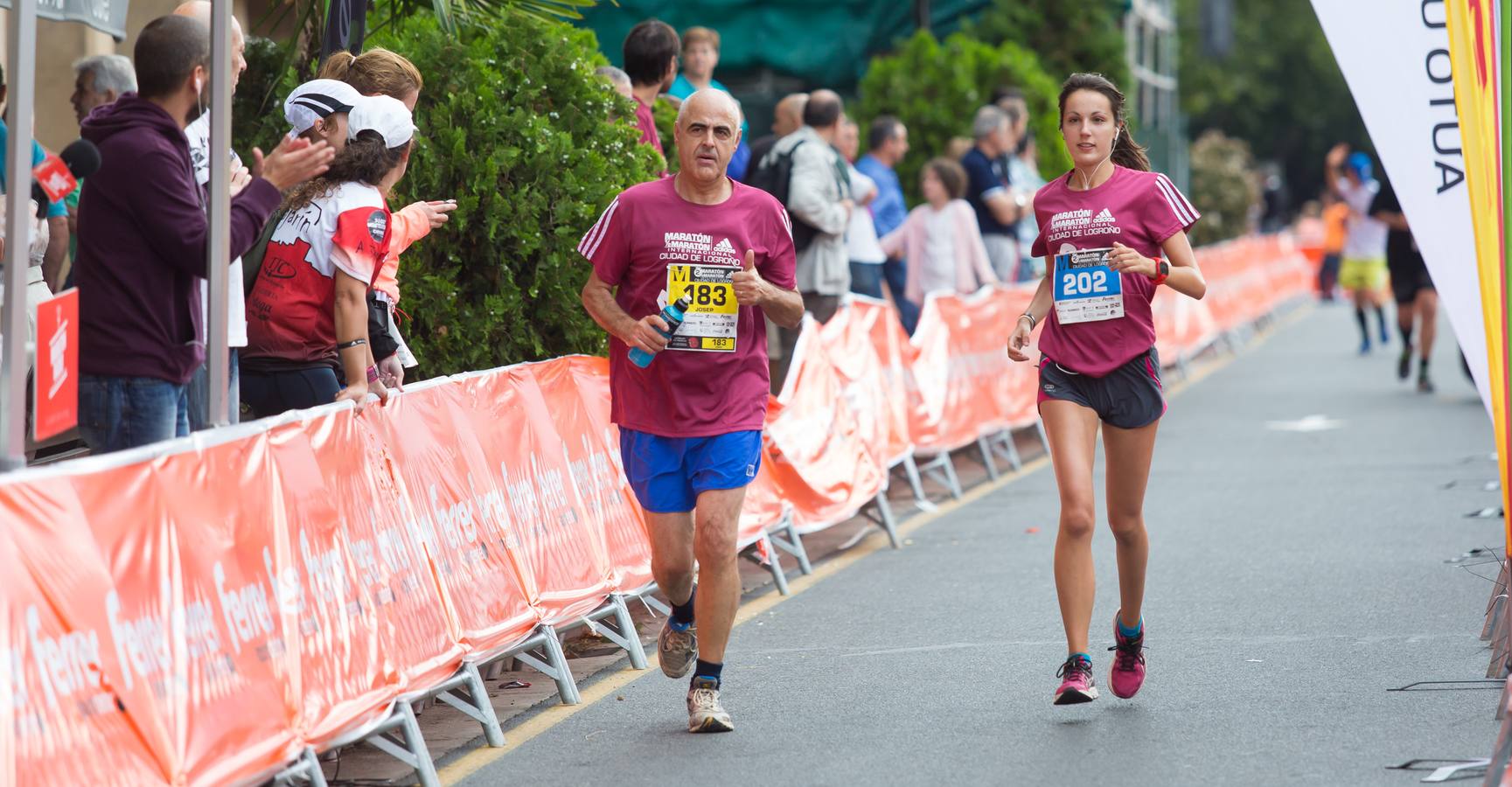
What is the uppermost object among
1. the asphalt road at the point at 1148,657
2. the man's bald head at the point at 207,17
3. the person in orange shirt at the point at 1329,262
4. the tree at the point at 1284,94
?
the tree at the point at 1284,94

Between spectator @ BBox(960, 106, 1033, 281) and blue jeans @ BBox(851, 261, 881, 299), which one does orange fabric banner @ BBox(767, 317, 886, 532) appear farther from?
spectator @ BBox(960, 106, 1033, 281)

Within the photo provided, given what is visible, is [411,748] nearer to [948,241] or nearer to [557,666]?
[557,666]

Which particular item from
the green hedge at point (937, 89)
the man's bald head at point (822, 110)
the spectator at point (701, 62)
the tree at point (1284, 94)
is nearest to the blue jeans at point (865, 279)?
the man's bald head at point (822, 110)

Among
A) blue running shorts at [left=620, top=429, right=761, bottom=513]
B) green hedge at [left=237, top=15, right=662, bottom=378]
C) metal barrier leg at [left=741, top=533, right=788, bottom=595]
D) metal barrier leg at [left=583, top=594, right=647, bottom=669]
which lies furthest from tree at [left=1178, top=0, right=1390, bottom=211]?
blue running shorts at [left=620, top=429, right=761, bottom=513]

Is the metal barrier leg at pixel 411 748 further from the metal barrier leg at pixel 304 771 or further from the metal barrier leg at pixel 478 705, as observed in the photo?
the metal barrier leg at pixel 478 705

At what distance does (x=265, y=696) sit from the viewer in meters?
5.19

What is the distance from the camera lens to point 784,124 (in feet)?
41.5

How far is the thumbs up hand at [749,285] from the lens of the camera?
6.21 m

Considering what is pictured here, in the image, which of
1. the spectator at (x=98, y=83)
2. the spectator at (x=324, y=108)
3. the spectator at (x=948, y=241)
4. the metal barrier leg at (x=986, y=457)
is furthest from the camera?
the spectator at (x=948, y=241)

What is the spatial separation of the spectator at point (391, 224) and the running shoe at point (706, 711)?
1.40m

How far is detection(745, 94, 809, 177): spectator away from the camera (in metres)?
12.2

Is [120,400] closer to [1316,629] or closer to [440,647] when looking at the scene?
[440,647]

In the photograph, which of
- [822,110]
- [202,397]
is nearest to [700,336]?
[202,397]

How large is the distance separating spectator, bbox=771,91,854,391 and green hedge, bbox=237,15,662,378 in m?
3.07
